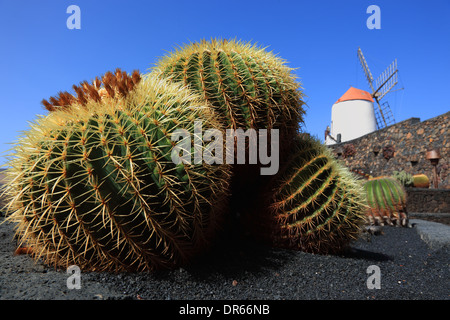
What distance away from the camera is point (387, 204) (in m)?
7.20

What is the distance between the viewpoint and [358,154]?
15602 millimetres

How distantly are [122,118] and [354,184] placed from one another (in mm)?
2244

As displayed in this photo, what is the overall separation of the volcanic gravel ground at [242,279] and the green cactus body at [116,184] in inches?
5.8

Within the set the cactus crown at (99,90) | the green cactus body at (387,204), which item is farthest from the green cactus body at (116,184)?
the green cactus body at (387,204)

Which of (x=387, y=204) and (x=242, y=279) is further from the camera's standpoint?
(x=387, y=204)

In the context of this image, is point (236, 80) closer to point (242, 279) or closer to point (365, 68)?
point (242, 279)

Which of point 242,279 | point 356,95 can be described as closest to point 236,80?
point 242,279

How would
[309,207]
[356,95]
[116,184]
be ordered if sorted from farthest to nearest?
[356,95] → [309,207] → [116,184]

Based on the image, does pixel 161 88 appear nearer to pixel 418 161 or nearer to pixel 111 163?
pixel 111 163

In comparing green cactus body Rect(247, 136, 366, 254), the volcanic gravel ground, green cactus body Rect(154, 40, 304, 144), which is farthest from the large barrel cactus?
the volcanic gravel ground

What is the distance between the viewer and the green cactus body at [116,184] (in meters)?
2.04

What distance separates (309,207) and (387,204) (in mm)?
4971

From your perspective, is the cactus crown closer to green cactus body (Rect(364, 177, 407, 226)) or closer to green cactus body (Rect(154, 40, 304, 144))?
green cactus body (Rect(154, 40, 304, 144))
